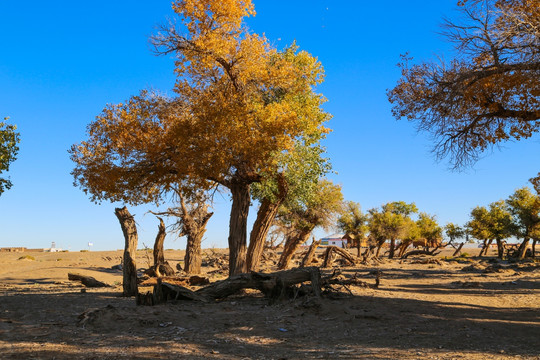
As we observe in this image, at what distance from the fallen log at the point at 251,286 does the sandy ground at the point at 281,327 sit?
0.46 m

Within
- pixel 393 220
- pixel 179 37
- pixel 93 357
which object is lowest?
pixel 93 357

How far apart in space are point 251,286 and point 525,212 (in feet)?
153

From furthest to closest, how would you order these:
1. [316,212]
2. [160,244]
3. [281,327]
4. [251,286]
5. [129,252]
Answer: [316,212] < [160,244] < [129,252] < [251,286] < [281,327]

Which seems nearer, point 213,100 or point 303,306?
point 303,306

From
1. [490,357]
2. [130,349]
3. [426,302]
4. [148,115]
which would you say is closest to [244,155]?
[148,115]

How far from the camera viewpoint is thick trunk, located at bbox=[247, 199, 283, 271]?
21.6 m

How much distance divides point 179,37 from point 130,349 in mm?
12890

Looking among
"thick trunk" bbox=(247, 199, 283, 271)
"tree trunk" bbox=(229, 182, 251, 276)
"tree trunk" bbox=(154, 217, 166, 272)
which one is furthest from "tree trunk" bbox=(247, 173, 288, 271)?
"tree trunk" bbox=(154, 217, 166, 272)

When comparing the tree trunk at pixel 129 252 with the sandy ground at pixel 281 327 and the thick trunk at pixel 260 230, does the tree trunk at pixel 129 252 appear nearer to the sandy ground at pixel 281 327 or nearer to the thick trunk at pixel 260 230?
the sandy ground at pixel 281 327

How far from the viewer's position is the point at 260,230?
21578 millimetres

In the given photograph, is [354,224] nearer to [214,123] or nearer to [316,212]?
[316,212]

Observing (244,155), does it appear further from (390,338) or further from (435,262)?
(435,262)

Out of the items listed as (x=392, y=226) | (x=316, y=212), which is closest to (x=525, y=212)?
(x=392, y=226)

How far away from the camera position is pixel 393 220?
54.6 metres
